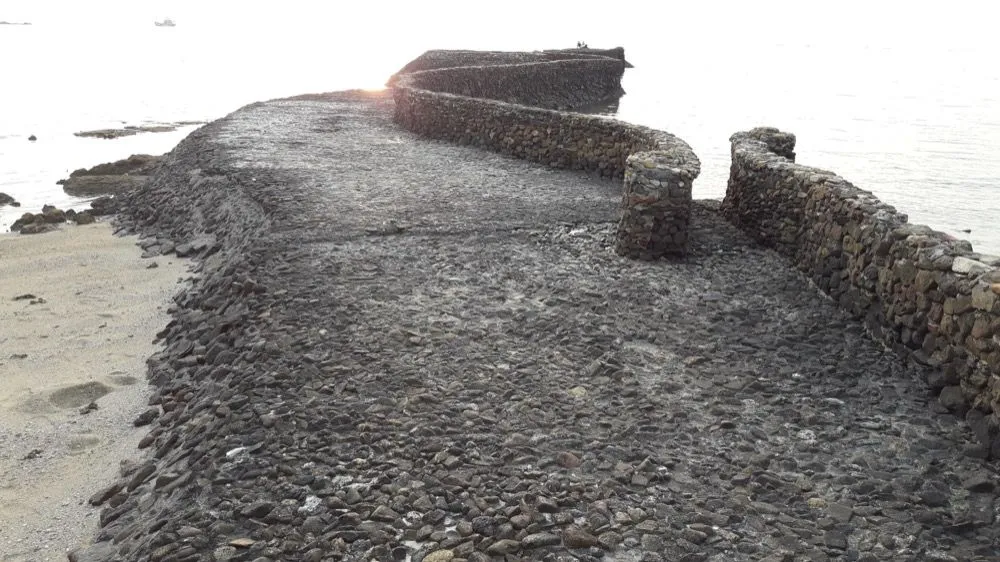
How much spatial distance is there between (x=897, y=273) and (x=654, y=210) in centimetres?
343

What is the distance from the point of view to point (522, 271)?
9.96m

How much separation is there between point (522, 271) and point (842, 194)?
→ 13.2ft

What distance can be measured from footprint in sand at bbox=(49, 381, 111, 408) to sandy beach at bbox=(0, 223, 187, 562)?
0.04 ft

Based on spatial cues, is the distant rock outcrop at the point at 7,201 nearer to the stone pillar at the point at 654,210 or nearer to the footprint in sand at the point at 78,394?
the footprint in sand at the point at 78,394

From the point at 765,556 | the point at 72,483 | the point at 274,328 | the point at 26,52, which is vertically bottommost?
the point at 72,483

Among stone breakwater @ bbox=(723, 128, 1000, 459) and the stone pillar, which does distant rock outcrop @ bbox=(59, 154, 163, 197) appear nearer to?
the stone pillar

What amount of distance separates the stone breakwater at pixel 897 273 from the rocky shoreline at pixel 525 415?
24 centimetres

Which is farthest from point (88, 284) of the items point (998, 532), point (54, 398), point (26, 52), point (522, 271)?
point (26, 52)

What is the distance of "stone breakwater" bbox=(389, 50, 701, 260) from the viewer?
10.3m

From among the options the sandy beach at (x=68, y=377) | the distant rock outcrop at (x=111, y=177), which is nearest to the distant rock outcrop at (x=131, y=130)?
the distant rock outcrop at (x=111, y=177)

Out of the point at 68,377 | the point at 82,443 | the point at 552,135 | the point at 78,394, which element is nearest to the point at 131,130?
the point at 552,135

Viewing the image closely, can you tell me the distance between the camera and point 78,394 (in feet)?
28.8

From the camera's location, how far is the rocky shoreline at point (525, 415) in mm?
5230

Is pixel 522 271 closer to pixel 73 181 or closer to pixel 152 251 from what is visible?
pixel 152 251
